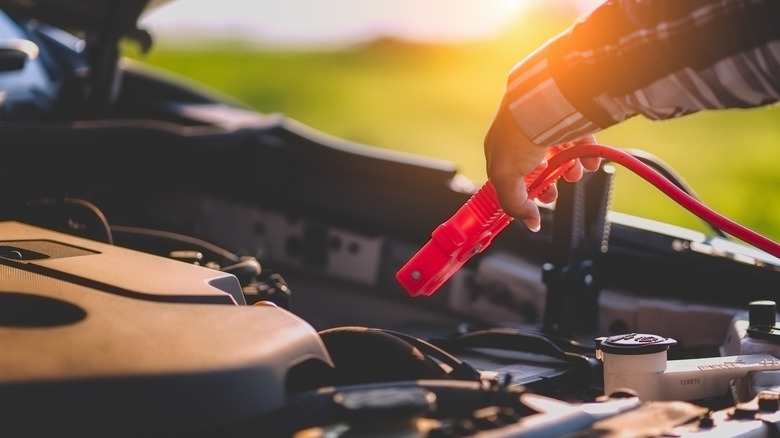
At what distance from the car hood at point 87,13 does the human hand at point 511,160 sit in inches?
58.5

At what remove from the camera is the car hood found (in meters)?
2.59

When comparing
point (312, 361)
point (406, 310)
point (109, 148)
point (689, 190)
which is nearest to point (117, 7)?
point (109, 148)

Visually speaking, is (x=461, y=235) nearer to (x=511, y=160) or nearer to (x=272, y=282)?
(x=511, y=160)

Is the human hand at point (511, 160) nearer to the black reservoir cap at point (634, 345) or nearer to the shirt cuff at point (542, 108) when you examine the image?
the shirt cuff at point (542, 108)

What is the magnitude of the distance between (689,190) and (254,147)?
1.12 meters

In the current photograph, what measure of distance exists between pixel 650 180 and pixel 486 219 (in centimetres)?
23

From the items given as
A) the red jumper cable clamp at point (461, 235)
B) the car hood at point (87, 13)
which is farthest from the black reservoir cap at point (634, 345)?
the car hood at point (87, 13)

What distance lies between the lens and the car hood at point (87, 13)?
259cm

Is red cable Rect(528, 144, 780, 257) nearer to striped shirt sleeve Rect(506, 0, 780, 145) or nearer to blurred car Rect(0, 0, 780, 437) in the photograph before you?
striped shirt sleeve Rect(506, 0, 780, 145)

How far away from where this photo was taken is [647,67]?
47.0 inches

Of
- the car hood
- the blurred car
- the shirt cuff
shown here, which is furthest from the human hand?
the car hood

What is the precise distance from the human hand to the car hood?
149cm

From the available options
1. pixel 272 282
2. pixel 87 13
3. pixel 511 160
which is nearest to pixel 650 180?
pixel 511 160

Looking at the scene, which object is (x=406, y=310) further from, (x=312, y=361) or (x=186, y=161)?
(x=312, y=361)
